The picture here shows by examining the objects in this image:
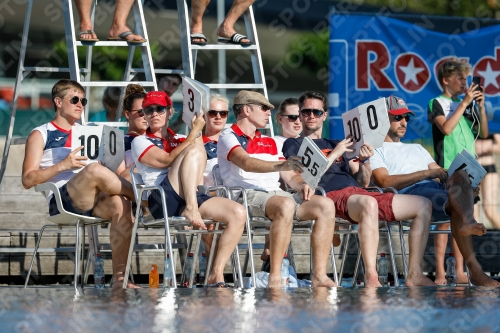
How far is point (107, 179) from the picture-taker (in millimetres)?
6098

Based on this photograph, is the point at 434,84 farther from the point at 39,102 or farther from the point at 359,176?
the point at 39,102

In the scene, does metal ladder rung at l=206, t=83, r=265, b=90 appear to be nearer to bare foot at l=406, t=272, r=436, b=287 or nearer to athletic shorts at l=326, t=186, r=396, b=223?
athletic shorts at l=326, t=186, r=396, b=223

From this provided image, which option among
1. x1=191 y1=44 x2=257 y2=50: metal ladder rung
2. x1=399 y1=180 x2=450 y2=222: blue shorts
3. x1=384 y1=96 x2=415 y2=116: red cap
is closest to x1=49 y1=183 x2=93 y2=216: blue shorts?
x1=191 y1=44 x2=257 y2=50: metal ladder rung

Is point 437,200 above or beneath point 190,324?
above

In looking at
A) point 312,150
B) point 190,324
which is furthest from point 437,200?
point 190,324

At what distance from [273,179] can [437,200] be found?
1196 millimetres

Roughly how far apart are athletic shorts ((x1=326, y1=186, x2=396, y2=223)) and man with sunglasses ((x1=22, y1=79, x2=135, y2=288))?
146 centimetres

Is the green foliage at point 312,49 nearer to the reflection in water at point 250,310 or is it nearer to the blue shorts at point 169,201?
the blue shorts at point 169,201

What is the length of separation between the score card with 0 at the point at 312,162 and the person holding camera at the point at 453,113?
230 centimetres

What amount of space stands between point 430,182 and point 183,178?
6.79 feet

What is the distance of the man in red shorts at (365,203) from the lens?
6094 mm

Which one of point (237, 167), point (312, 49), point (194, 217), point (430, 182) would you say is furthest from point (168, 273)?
point (312, 49)

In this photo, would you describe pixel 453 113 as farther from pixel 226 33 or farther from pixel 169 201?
pixel 169 201

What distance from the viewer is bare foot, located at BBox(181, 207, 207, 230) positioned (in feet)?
19.1
